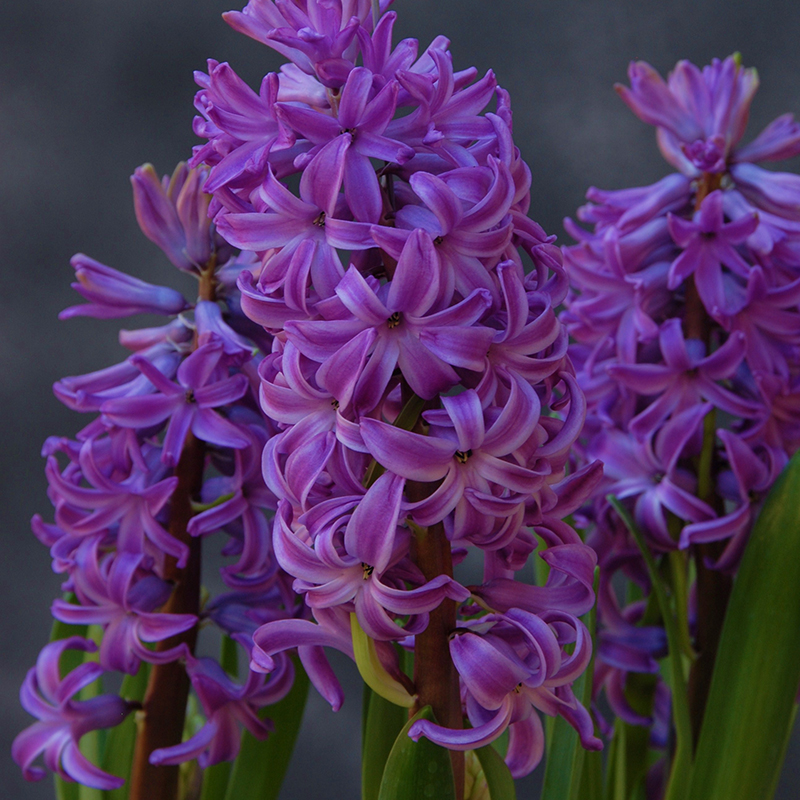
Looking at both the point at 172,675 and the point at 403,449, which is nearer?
the point at 403,449

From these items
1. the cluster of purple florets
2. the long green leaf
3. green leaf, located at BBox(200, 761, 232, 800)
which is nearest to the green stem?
the cluster of purple florets

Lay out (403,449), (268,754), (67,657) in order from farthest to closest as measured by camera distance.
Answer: (67,657) → (268,754) → (403,449)

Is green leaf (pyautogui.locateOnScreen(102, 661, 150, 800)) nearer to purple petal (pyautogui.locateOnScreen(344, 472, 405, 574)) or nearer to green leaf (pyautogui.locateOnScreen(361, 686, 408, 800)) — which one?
green leaf (pyautogui.locateOnScreen(361, 686, 408, 800))

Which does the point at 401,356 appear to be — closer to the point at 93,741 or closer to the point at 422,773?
the point at 422,773

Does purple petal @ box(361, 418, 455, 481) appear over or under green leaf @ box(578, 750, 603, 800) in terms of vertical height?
over

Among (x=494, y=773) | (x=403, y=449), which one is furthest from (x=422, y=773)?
(x=403, y=449)

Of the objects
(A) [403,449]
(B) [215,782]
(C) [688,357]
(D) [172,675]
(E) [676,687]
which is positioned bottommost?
(B) [215,782]
